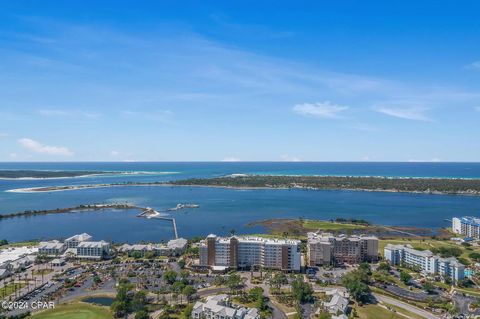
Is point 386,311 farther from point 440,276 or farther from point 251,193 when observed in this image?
point 251,193

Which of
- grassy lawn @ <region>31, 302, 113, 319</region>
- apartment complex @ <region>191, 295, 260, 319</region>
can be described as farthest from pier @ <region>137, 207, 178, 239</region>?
apartment complex @ <region>191, 295, 260, 319</region>

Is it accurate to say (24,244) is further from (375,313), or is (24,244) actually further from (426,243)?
(426,243)

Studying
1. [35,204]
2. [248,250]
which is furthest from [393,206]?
[35,204]

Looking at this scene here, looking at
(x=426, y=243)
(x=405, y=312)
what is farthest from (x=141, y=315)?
(x=426, y=243)

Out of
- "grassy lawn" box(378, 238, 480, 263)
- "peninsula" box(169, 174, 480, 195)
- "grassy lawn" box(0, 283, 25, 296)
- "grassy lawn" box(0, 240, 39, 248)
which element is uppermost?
"peninsula" box(169, 174, 480, 195)

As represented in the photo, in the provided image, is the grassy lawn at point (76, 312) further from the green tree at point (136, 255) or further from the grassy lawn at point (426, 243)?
the grassy lawn at point (426, 243)

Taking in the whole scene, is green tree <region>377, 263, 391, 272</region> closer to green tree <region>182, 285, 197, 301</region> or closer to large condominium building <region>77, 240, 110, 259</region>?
green tree <region>182, 285, 197, 301</region>
